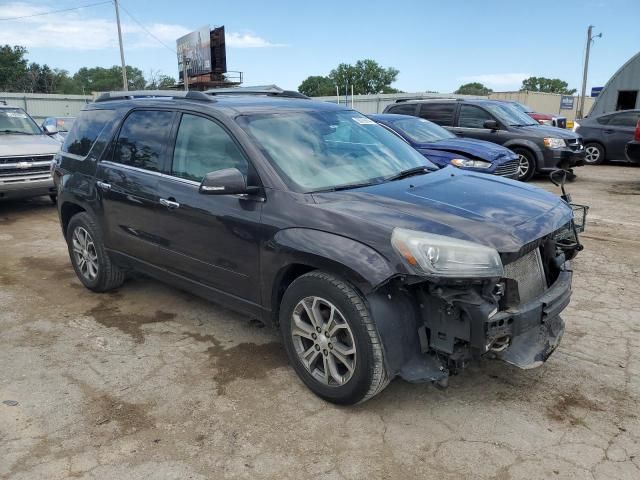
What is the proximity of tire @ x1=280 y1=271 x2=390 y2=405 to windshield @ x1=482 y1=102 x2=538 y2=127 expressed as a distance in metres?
9.20

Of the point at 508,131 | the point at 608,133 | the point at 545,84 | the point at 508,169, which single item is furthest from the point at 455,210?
the point at 545,84

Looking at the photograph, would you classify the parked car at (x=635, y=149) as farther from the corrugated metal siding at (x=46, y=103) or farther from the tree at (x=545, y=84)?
the tree at (x=545, y=84)

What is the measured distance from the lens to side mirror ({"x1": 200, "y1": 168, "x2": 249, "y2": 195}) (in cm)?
320

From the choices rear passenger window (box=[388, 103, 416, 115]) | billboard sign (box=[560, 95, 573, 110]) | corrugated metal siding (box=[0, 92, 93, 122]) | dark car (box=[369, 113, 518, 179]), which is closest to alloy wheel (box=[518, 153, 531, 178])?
rear passenger window (box=[388, 103, 416, 115])

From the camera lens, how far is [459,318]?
2.68 meters

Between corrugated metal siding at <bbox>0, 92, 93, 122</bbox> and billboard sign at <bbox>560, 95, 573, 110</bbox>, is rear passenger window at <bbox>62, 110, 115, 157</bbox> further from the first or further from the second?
billboard sign at <bbox>560, 95, 573, 110</bbox>

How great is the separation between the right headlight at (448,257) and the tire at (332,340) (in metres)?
0.39

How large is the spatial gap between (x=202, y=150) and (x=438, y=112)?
27.8ft

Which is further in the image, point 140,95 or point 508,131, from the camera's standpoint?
point 508,131

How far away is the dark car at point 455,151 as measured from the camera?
794cm

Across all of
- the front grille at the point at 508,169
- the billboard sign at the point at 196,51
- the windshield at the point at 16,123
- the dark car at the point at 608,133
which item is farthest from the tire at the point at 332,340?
the billboard sign at the point at 196,51

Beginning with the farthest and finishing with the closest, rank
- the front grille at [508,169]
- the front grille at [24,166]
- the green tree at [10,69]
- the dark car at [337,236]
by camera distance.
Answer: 1. the green tree at [10,69]
2. the front grille at [24,166]
3. the front grille at [508,169]
4. the dark car at [337,236]

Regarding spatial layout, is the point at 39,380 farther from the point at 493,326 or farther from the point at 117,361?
the point at 493,326

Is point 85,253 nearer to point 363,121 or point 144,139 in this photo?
point 144,139
